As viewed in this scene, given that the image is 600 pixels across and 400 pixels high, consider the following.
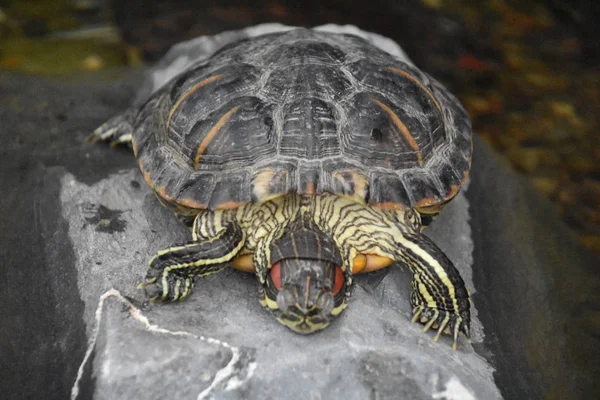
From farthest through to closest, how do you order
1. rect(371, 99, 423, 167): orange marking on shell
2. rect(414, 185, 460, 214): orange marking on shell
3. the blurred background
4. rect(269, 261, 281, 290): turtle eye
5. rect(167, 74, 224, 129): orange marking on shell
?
1. the blurred background
2. rect(167, 74, 224, 129): orange marking on shell
3. rect(371, 99, 423, 167): orange marking on shell
4. rect(414, 185, 460, 214): orange marking on shell
5. rect(269, 261, 281, 290): turtle eye

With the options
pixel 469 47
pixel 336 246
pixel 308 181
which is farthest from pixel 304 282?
pixel 469 47

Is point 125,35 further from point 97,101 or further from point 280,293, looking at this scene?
point 280,293

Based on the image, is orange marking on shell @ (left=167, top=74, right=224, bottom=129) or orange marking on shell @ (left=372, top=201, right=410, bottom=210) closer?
orange marking on shell @ (left=372, top=201, right=410, bottom=210)

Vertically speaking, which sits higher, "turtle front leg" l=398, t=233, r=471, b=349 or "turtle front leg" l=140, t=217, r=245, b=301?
→ "turtle front leg" l=398, t=233, r=471, b=349

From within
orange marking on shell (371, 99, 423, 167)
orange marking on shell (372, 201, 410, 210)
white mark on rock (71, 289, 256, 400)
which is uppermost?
orange marking on shell (371, 99, 423, 167)

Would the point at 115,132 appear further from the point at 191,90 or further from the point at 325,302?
the point at 325,302

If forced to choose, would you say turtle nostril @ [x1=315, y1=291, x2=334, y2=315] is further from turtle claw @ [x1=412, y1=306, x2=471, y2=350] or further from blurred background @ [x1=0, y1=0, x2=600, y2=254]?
blurred background @ [x1=0, y1=0, x2=600, y2=254]

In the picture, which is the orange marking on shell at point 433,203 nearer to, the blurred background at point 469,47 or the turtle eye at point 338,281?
the turtle eye at point 338,281

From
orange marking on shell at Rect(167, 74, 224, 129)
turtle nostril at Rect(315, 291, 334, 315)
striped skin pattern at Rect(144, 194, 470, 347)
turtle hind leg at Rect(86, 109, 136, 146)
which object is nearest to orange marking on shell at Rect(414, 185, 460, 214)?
striped skin pattern at Rect(144, 194, 470, 347)

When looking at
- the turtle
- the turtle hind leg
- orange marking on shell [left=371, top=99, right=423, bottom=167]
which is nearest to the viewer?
the turtle
